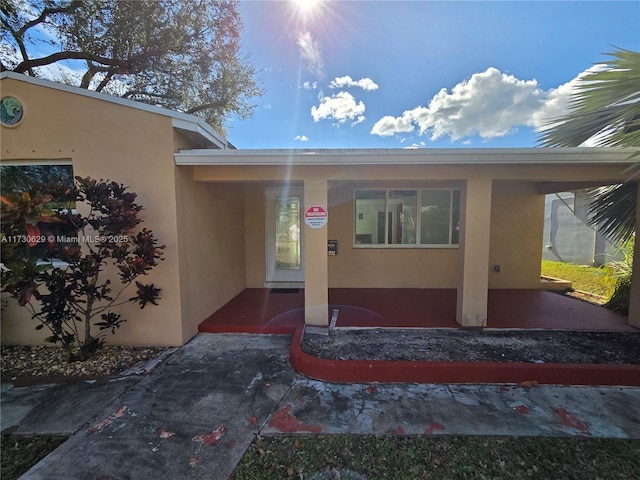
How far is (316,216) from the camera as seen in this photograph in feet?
13.5

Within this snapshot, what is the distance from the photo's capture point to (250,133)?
979 centimetres

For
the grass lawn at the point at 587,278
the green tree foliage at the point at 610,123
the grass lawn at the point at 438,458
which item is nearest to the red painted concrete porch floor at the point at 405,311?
the grass lawn at the point at 587,278

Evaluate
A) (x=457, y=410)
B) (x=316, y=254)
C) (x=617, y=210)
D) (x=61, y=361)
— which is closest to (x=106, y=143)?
(x=61, y=361)

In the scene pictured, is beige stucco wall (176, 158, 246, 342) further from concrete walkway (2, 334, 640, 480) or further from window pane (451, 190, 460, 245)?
window pane (451, 190, 460, 245)

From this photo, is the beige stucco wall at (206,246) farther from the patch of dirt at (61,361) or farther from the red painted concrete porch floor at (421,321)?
the patch of dirt at (61,361)

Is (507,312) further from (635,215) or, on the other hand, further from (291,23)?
(291,23)

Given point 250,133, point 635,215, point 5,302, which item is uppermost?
point 250,133

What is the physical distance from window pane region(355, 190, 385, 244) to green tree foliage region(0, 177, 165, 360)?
4.35m

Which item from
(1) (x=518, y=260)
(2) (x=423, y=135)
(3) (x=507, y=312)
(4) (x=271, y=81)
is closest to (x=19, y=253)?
(3) (x=507, y=312)

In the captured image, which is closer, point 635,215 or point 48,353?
point 48,353

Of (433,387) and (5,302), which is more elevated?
(5,302)

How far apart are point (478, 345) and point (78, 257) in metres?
5.35

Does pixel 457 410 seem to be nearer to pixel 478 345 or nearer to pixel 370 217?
pixel 478 345

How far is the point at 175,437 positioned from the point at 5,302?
3985 mm
